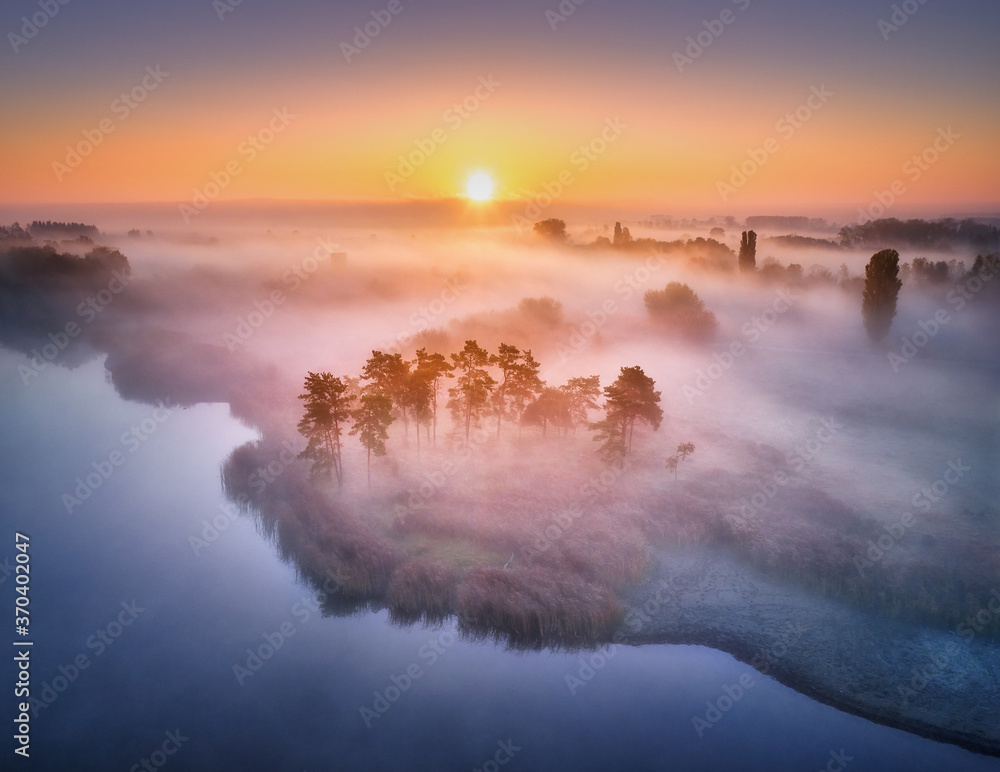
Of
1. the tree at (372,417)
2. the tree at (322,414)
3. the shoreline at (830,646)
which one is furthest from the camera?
the tree at (372,417)

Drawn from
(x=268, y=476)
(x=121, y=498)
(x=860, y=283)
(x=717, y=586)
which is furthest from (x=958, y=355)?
(x=121, y=498)

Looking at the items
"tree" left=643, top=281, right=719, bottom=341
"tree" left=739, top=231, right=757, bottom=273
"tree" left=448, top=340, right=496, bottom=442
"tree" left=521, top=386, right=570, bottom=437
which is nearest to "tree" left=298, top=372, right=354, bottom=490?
"tree" left=448, top=340, right=496, bottom=442

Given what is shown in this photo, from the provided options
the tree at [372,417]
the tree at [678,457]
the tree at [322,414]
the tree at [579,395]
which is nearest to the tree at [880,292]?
the tree at [678,457]

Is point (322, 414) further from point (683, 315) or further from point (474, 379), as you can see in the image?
point (683, 315)

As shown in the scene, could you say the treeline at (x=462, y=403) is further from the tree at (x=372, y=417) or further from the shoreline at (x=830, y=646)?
the shoreline at (x=830, y=646)

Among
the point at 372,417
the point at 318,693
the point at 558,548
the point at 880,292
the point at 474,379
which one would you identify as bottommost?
the point at 318,693

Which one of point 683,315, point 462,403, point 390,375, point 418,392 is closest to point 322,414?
point 418,392
